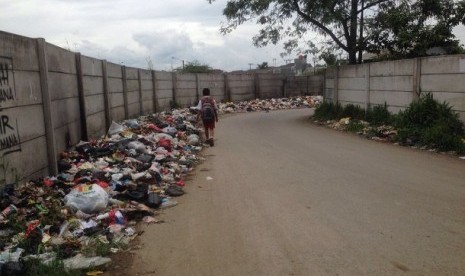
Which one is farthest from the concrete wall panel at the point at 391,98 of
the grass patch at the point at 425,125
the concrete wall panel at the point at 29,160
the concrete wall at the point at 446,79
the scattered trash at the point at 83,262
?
the scattered trash at the point at 83,262

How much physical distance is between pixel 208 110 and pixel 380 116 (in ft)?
17.8

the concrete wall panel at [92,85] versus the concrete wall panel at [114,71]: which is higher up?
the concrete wall panel at [114,71]

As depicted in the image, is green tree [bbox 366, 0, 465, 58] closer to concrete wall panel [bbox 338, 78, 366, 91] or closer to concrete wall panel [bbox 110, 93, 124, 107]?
concrete wall panel [bbox 338, 78, 366, 91]

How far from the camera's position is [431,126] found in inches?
420

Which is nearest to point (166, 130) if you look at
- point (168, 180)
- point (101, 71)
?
point (101, 71)

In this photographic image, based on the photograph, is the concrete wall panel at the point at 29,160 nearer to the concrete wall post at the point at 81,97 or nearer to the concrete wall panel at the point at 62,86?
the concrete wall panel at the point at 62,86

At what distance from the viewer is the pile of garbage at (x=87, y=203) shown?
4.26m

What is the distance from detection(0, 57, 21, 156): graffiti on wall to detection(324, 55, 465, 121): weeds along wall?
9.07m

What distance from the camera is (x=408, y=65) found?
12.2 metres

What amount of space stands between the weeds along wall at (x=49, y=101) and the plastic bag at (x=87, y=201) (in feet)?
2.33

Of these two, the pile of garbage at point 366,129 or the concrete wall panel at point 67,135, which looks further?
the pile of garbage at point 366,129

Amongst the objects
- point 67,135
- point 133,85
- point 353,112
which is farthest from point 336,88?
point 67,135

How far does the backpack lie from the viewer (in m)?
11.7

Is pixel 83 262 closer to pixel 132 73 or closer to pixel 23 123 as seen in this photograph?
pixel 23 123
